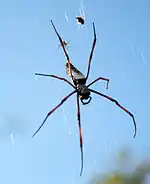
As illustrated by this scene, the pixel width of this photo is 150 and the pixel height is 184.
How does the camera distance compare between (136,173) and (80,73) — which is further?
(136,173)

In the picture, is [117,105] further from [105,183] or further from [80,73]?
[105,183]

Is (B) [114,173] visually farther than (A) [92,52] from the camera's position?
Yes

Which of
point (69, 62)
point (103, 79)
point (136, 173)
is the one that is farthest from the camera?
point (136, 173)

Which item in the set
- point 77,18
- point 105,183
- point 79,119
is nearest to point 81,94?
point 79,119

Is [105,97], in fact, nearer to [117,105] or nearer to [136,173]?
[117,105]

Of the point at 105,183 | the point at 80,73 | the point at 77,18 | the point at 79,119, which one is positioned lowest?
the point at 105,183

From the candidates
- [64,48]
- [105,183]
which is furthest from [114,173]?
[64,48]

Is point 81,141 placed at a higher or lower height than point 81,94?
lower

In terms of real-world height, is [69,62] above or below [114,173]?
above

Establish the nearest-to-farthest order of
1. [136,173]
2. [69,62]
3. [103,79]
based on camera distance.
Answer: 1. [69,62]
2. [103,79]
3. [136,173]
